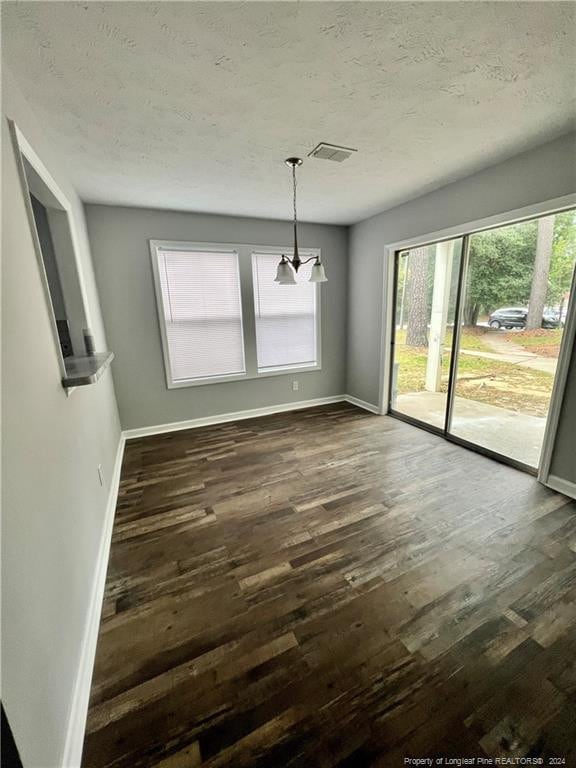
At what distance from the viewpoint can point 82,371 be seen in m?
1.65

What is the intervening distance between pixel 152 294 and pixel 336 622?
3517mm

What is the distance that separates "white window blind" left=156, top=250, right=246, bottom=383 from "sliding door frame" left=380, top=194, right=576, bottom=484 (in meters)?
1.94

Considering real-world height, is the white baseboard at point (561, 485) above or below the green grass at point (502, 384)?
below

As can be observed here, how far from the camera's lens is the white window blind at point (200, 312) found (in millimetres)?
3577

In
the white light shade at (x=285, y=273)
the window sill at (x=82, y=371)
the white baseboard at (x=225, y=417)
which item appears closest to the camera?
the window sill at (x=82, y=371)

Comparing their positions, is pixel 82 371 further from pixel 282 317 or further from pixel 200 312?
pixel 282 317

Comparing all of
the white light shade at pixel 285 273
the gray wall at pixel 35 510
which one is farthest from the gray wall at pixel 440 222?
the gray wall at pixel 35 510

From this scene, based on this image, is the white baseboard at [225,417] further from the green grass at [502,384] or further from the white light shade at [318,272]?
the white light shade at [318,272]

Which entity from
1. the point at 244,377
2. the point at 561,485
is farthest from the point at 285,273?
the point at 561,485

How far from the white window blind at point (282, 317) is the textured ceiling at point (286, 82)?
1548 millimetres

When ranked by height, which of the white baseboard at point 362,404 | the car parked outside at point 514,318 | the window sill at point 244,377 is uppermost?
the car parked outside at point 514,318

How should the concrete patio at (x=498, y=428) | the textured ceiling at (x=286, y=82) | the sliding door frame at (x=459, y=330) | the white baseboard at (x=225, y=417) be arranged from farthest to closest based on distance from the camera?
the white baseboard at (x=225, y=417) → the concrete patio at (x=498, y=428) → the sliding door frame at (x=459, y=330) → the textured ceiling at (x=286, y=82)

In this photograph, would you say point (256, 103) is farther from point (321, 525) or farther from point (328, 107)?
point (321, 525)

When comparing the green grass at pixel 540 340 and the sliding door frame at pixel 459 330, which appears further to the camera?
the green grass at pixel 540 340
